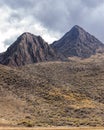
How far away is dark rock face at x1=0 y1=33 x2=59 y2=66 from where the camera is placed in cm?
16062

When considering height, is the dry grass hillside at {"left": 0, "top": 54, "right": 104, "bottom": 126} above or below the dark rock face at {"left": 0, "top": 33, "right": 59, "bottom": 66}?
below

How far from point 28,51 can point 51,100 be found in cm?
9256

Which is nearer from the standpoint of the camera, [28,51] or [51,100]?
[51,100]

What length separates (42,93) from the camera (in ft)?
289

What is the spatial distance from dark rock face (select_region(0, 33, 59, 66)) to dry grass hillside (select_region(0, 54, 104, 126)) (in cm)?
4444

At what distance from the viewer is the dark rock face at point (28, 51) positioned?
16062cm

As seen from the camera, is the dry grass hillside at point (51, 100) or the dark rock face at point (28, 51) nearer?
the dry grass hillside at point (51, 100)

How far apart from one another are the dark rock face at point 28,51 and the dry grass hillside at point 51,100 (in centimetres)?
4444

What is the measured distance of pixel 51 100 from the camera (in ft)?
275

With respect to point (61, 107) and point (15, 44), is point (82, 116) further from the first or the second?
point (15, 44)

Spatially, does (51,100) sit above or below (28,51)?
below

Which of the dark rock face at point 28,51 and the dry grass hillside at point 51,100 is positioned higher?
the dark rock face at point 28,51

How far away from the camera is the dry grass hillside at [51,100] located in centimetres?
6579

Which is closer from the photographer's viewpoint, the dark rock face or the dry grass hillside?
the dry grass hillside
